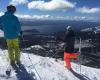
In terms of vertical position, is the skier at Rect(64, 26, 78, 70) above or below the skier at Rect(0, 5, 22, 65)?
below

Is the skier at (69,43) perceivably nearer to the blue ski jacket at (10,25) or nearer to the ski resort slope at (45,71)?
the ski resort slope at (45,71)

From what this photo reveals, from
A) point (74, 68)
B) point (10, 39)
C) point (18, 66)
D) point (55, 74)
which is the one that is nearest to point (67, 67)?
point (74, 68)

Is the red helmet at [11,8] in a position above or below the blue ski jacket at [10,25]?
above

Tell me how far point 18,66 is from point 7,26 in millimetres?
2046

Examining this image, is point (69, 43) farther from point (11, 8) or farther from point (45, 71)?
point (11, 8)

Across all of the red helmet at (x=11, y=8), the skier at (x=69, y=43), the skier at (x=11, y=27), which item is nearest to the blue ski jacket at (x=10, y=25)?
the skier at (x=11, y=27)

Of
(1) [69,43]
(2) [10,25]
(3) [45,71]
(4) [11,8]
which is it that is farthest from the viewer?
(1) [69,43]

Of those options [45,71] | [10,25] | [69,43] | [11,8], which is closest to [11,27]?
[10,25]

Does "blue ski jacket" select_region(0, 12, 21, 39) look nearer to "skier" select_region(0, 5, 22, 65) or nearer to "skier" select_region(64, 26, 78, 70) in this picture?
"skier" select_region(0, 5, 22, 65)

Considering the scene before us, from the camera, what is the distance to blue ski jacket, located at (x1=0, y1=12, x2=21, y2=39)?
33.8ft

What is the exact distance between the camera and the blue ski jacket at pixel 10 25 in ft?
33.8

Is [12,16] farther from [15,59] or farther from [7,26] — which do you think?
[15,59]

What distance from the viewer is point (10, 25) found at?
34.0 ft

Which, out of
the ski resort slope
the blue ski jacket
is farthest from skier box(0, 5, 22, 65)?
the ski resort slope
